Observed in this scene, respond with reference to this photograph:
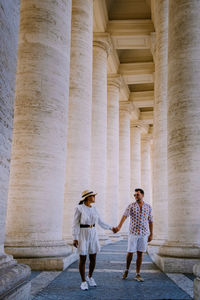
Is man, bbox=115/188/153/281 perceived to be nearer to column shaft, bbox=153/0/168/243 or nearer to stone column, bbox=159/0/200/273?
stone column, bbox=159/0/200/273

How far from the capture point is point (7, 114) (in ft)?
30.1

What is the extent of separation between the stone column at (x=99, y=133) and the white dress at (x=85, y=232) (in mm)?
21720

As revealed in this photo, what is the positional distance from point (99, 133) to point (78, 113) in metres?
10.3

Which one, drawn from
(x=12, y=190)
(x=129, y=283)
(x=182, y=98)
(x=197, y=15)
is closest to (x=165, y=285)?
(x=129, y=283)

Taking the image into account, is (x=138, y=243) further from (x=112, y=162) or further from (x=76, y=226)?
(x=112, y=162)

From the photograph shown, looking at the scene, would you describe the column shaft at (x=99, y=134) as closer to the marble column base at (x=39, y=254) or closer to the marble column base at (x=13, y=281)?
the marble column base at (x=39, y=254)

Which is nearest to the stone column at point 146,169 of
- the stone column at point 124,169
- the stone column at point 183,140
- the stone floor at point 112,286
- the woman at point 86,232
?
the stone column at point 124,169

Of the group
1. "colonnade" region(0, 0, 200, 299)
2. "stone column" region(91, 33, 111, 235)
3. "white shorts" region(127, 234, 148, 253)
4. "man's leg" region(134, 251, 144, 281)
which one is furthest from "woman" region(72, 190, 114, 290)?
"stone column" region(91, 33, 111, 235)

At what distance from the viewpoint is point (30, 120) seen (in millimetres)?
17125

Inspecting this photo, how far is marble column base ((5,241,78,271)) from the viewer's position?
52.1 feet

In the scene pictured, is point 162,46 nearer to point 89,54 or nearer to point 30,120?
point 89,54

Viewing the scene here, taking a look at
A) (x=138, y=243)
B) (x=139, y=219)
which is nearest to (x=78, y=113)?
(x=139, y=219)

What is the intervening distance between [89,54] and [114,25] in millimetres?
16122

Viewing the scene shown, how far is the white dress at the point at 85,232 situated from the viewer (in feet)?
43.5
